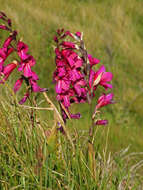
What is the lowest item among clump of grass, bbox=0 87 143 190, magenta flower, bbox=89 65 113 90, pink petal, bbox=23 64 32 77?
clump of grass, bbox=0 87 143 190

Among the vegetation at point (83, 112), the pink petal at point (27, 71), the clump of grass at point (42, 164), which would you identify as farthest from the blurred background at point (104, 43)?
the pink petal at point (27, 71)

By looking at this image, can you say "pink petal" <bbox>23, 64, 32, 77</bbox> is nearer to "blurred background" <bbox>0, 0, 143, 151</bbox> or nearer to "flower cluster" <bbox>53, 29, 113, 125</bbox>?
"flower cluster" <bbox>53, 29, 113, 125</bbox>

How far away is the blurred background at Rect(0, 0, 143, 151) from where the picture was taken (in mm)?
3654

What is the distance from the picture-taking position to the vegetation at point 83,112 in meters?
1.52

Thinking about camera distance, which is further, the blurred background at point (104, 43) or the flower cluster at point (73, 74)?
the blurred background at point (104, 43)

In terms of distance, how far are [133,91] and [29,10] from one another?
1445 millimetres

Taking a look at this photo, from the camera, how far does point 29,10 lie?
13.4 feet

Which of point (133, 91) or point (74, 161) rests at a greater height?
point (133, 91)

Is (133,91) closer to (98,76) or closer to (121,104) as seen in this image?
(121,104)

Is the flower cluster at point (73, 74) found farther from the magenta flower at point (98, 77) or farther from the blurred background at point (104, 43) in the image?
the blurred background at point (104, 43)

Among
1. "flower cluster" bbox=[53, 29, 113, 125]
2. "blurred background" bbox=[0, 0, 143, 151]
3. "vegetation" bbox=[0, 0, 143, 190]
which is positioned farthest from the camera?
"blurred background" bbox=[0, 0, 143, 151]

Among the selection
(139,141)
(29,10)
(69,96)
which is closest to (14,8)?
(29,10)

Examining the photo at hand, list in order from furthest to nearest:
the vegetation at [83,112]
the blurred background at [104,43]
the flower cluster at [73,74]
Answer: the blurred background at [104,43], the vegetation at [83,112], the flower cluster at [73,74]

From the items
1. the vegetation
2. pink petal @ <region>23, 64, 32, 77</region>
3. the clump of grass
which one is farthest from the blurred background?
pink petal @ <region>23, 64, 32, 77</region>
